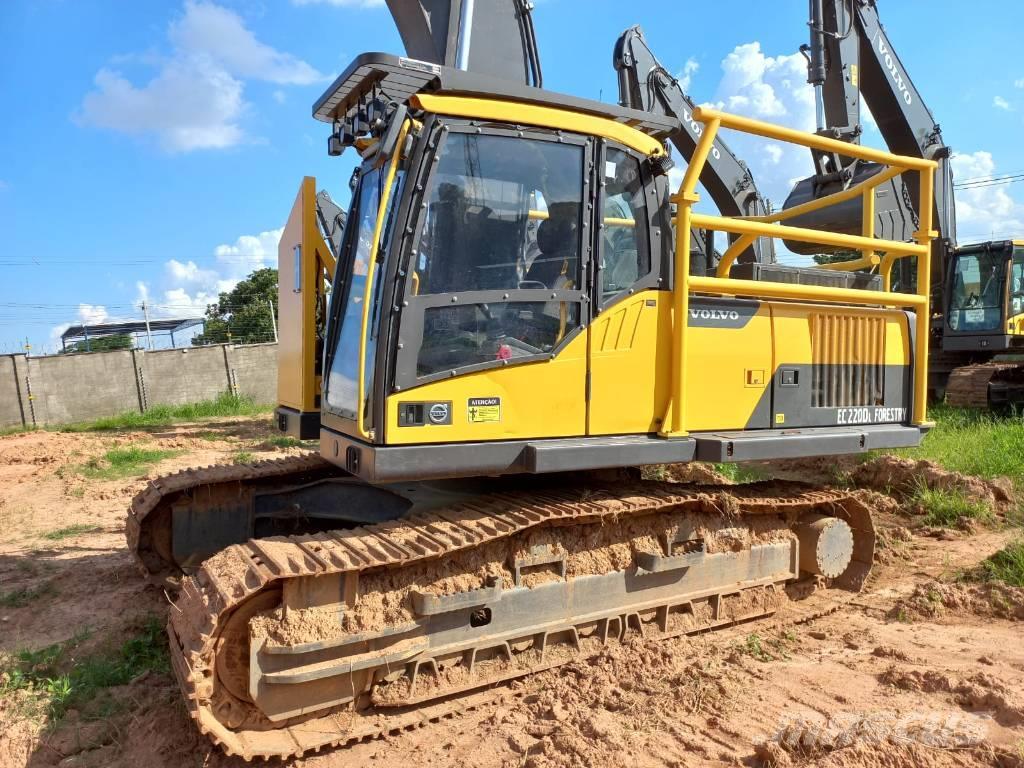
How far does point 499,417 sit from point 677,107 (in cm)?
694

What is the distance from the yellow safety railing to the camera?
4.12 m

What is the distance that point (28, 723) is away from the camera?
3529 millimetres

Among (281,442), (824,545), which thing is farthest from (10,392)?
(824,545)

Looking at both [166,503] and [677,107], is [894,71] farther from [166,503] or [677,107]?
[166,503]

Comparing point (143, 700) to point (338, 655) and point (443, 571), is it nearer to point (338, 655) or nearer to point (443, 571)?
point (338, 655)

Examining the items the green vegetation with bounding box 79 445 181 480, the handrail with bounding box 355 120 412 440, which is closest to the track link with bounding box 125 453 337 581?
the handrail with bounding box 355 120 412 440

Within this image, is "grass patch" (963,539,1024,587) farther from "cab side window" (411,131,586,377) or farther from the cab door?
"cab side window" (411,131,586,377)

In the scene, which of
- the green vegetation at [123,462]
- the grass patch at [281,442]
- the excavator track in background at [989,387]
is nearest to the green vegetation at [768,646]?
the green vegetation at [123,462]

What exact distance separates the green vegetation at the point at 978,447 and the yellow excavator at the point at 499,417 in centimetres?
321

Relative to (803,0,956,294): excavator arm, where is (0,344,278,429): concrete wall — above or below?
below

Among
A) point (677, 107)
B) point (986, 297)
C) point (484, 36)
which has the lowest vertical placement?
point (986, 297)

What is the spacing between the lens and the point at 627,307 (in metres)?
4.02

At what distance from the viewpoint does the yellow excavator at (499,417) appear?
3.40m

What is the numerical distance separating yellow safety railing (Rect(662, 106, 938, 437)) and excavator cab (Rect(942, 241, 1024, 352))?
8.17m
